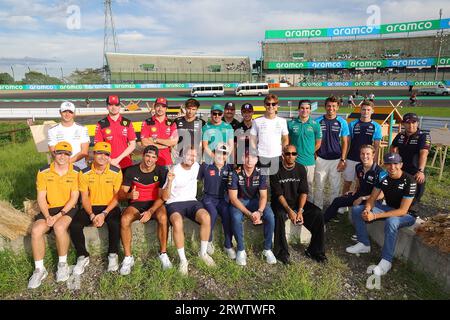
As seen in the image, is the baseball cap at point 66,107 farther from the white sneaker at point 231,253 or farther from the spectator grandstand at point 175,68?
the spectator grandstand at point 175,68

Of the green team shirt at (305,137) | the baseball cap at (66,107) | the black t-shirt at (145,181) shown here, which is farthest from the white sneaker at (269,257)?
the baseball cap at (66,107)

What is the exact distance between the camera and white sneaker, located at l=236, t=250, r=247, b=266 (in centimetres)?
431

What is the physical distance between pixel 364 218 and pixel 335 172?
3.91ft

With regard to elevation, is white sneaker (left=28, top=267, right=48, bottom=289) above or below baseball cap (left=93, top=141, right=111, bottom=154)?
below

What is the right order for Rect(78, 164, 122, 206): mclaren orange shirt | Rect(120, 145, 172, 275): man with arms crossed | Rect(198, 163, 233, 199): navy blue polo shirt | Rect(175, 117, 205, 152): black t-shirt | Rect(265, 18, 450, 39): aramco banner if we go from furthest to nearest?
Rect(265, 18, 450, 39): aramco banner < Rect(175, 117, 205, 152): black t-shirt < Rect(198, 163, 233, 199): navy blue polo shirt < Rect(78, 164, 122, 206): mclaren orange shirt < Rect(120, 145, 172, 275): man with arms crossed

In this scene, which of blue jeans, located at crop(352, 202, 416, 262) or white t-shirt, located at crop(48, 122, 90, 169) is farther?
white t-shirt, located at crop(48, 122, 90, 169)

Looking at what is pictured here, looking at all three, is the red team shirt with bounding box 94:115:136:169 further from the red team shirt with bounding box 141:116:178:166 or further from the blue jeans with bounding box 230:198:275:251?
the blue jeans with bounding box 230:198:275:251

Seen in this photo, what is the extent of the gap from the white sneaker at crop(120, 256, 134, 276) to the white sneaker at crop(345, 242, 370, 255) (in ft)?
10.6

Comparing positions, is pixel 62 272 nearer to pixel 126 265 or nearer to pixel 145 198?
pixel 126 265

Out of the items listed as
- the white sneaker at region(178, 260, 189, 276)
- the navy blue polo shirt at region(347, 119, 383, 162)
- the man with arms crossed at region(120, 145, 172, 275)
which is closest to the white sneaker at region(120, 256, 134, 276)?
the man with arms crossed at region(120, 145, 172, 275)

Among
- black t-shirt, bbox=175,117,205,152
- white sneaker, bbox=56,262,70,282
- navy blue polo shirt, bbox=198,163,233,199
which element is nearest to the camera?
white sneaker, bbox=56,262,70,282

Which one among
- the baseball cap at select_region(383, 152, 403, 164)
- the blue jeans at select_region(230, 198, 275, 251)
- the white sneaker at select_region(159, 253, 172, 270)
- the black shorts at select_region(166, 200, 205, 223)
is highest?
the baseball cap at select_region(383, 152, 403, 164)

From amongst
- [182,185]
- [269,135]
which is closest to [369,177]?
[269,135]
